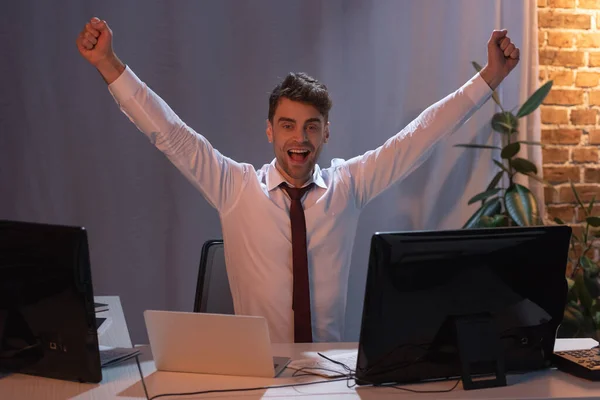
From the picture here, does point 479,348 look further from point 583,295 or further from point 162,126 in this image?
point 583,295

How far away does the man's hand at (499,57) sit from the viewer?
7.98 feet

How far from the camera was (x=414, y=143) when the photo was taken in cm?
263

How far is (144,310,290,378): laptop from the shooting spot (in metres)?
1.71

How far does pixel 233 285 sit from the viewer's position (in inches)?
102

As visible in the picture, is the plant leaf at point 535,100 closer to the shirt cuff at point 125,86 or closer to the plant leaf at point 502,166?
the plant leaf at point 502,166

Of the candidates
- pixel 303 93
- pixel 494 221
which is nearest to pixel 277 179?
pixel 303 93

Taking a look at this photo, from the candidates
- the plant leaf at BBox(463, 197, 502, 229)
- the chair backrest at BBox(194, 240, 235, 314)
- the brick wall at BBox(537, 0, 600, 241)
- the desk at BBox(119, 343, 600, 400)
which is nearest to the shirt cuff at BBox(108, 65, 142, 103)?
the chair backrest at BBox(194, 240, 235, 314)

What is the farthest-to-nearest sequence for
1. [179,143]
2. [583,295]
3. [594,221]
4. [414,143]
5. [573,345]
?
[594,221]
[583,295]
[414,143]
[179,143]
[573,345]

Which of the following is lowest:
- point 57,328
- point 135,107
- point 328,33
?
point 57,328

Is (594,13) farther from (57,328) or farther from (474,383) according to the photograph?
(57,328)

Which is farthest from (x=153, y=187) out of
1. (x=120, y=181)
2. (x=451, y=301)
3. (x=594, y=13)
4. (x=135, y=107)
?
(x=594, y=13)

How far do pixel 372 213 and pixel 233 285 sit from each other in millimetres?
1334

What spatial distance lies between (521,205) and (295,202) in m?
1.37

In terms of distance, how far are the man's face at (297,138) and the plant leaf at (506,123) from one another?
1363 millimetres
